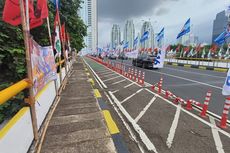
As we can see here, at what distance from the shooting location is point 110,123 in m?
5.05

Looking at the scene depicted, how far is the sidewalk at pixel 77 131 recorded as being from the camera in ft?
12.3

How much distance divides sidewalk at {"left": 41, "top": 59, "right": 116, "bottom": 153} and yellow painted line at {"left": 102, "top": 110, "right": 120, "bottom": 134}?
120 millimetres

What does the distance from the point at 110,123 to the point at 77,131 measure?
38.7 inches

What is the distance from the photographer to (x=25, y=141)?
11.3 ft

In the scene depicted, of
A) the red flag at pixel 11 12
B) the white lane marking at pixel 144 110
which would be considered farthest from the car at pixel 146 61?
the red flag at pixel 11 12

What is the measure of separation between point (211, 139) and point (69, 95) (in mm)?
5869

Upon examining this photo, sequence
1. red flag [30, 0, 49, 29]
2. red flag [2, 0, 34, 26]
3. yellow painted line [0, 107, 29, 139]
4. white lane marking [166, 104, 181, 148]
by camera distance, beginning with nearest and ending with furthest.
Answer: yellow painted line [0, 107, 29, 139]
red flag [2, 0, 34, 26]
white lane marking [166, 104, 181, 148]
red flag [30, 0, 49, 29]

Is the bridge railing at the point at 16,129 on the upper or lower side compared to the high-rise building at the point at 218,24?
lower

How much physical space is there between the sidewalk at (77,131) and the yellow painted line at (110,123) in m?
0.12

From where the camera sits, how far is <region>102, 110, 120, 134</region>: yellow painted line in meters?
4.60

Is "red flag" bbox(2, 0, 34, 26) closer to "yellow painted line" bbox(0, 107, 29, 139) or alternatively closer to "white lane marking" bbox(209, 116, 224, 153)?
"yellow painted line" bbox(0, 107, 29, 139)

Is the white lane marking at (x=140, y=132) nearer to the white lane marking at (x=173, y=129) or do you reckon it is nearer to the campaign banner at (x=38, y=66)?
the white lane marking at (x=173, y=129)

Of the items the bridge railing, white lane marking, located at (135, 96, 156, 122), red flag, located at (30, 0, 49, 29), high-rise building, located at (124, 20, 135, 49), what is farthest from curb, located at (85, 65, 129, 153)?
high-rise building, located at (124, 20, 135, 49)

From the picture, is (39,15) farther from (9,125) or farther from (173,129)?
(173,129)
